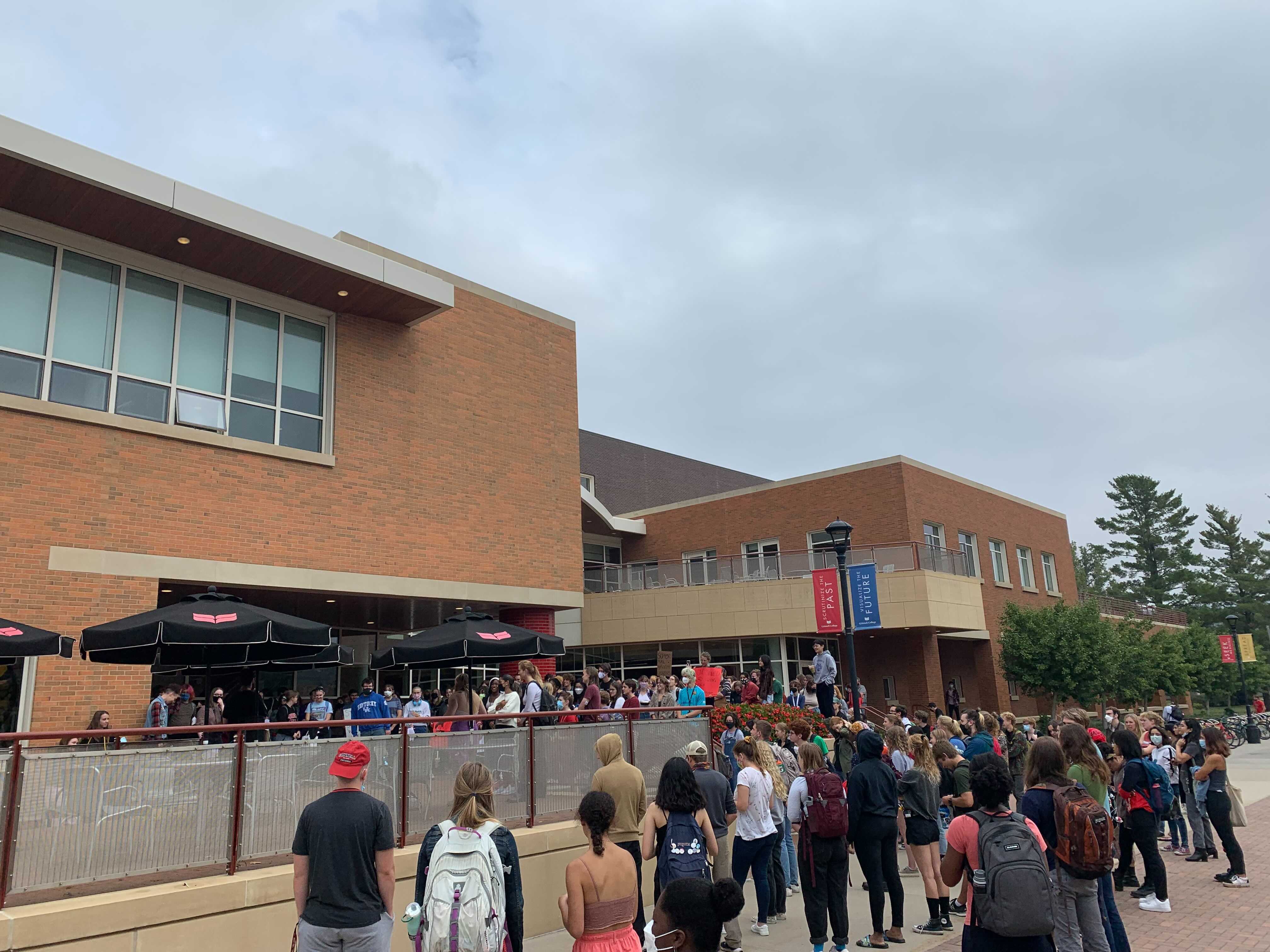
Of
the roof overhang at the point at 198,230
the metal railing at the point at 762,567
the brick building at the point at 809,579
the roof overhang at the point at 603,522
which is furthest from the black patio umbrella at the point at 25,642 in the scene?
the roof overhang at the point at 603,522

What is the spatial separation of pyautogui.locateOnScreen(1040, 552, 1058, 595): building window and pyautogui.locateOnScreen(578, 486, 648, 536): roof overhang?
16.8m

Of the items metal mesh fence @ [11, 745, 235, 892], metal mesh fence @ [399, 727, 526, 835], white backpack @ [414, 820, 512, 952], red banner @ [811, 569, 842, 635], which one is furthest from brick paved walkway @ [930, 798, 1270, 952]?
red banner @ [811, 569, 842, 635]

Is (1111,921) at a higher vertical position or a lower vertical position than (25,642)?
lower

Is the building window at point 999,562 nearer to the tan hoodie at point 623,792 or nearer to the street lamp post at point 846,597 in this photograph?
the street lamp post at point 846,597

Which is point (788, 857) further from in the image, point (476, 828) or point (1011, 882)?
point (476, 828)

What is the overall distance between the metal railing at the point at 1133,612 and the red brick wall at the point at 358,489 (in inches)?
1057

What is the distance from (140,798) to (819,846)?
214 inches

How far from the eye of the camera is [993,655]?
32.7 meters

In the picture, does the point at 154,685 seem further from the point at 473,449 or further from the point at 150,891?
the point at 150,891

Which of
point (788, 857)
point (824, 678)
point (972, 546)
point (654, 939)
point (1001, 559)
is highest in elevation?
point (972, 546)

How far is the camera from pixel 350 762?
520 cm

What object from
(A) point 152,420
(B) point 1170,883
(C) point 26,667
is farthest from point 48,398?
(B) point 1170,883

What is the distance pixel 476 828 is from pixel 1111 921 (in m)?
5.21

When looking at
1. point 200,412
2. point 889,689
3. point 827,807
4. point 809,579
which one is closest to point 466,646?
point 827,807
